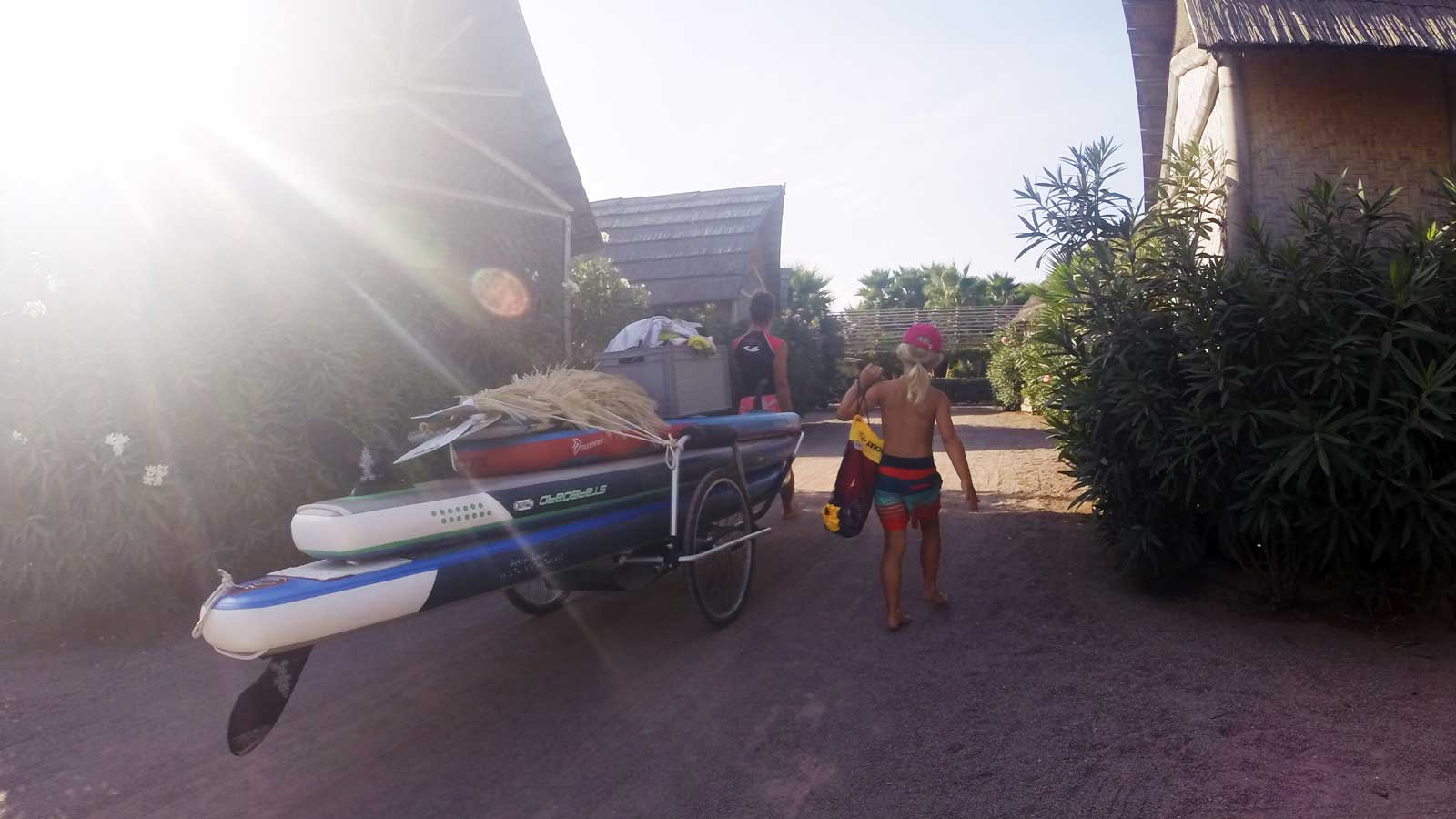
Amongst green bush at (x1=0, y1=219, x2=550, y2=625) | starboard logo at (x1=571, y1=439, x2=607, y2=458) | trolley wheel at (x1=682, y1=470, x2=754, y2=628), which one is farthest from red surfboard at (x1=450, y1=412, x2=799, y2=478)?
green bush at (x1=0, y1=219, x2=550, y2=625)

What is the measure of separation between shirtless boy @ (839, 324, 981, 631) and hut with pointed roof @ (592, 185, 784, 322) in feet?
45.1

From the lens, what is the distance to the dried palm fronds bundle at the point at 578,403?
5051 mm

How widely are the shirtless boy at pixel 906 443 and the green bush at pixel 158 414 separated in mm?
3520

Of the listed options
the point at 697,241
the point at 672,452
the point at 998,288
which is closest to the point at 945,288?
the point at 998,288

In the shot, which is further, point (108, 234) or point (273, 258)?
point (273, 258)

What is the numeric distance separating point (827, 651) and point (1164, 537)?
241cm

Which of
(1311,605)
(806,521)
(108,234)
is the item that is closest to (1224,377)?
(1311,605)

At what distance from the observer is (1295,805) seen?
3613mm

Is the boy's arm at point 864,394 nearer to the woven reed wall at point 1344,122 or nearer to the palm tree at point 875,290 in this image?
the woven reed wall at point 1344,122

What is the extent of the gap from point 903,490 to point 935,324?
96.0 feet

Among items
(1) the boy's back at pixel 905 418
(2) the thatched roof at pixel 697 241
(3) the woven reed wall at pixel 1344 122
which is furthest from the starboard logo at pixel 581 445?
(2) the thatched roof at pixel 697 241

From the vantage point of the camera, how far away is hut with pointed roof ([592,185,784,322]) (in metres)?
21.8

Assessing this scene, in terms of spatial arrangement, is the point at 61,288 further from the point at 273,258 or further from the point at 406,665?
the point at 406,665

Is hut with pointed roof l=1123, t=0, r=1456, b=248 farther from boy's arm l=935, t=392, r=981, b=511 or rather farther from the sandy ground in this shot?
the sandy ground
